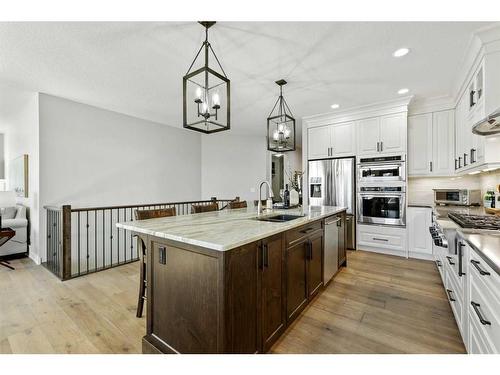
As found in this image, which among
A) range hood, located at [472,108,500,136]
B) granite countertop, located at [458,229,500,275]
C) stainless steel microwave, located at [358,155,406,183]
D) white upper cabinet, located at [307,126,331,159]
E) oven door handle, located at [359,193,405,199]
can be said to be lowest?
granite countertop, located at [458,229,500,275]

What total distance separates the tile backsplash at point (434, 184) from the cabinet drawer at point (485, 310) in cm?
272

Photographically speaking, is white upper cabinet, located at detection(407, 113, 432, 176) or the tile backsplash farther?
white upper cabinet, located at detection(407, 113, 432, 176)

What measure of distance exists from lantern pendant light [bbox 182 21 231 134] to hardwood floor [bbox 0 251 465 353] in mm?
1805

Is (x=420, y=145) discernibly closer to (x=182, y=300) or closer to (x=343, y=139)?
(x=343, y=139)

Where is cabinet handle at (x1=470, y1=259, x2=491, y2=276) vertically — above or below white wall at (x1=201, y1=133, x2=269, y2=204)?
below

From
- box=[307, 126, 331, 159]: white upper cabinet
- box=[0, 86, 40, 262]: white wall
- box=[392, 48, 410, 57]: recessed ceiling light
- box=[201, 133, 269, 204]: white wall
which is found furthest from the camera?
box=[201, 133, 269, 204]: white wall

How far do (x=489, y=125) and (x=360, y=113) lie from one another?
257 centimetres

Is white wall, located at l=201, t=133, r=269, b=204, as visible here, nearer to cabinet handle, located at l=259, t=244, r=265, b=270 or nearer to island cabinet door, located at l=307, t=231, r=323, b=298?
island cabinet door, located at l=307, t=231, r=323, b=298

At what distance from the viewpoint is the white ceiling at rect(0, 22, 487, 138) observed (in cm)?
214

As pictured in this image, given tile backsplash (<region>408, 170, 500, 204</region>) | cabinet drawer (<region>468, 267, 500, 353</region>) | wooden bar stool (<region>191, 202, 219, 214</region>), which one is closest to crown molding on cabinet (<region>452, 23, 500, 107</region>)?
tile backsplash (<region>408, 170, 500, 204</region>)

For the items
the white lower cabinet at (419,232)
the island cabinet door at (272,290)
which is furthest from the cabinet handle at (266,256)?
the white lower cabinet at (419,232)

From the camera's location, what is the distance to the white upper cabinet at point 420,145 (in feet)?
12.8

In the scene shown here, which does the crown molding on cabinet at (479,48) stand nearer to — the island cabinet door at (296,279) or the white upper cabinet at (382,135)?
the white upper cabinet at (382,135)
